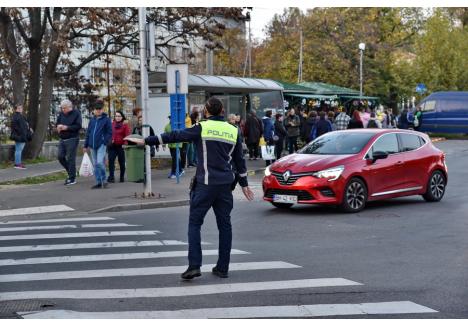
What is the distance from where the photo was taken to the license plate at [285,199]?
12672 mm

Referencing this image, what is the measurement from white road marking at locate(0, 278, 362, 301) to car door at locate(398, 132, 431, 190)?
682 centimetres

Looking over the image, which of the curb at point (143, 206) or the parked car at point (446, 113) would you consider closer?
the curb at point (143, 206)

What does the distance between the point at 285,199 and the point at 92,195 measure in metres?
4.67

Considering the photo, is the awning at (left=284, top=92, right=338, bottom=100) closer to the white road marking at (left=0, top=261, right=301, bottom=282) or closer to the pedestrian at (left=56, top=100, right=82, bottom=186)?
the pedestrian at (left=56, top=100, right=82, bottom=186)

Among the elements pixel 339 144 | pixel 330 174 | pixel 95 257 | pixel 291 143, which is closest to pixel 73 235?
pixel 95 257

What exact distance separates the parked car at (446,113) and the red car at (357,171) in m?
25.6

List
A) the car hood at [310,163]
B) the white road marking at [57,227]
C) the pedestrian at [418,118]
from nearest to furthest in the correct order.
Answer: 1. the white road marking at [57,227]
2. the car hood at [310,163]
3. the pedestrian at [418,118]

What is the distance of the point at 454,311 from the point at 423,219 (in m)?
6.09

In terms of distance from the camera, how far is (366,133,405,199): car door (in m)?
13.1

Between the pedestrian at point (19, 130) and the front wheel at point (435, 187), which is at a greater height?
the pedestrian at point (19, 130)

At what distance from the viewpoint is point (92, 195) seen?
50.8 feet

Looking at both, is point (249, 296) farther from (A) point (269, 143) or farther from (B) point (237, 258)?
(A) point (269, 143)

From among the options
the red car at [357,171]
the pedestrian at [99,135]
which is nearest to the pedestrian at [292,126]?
the pedestrian at [99,135]

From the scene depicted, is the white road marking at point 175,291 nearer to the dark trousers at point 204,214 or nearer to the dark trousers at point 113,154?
the dark trousers at point 204,214
